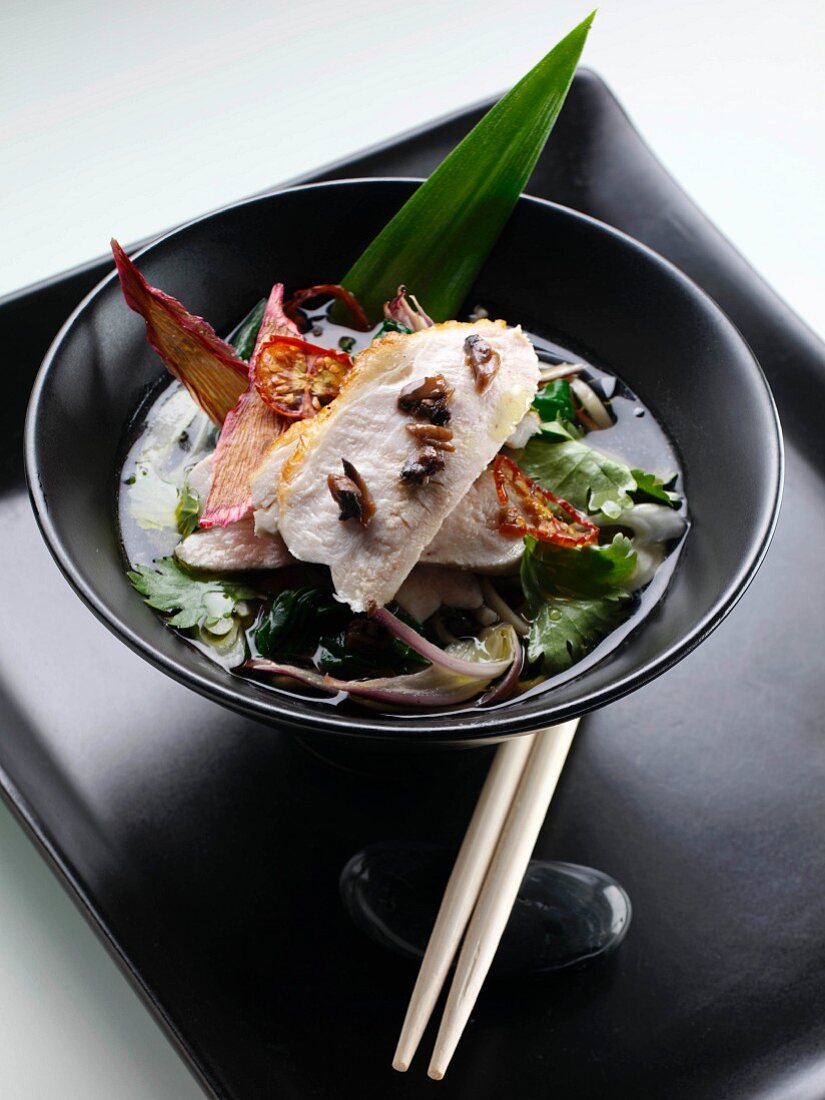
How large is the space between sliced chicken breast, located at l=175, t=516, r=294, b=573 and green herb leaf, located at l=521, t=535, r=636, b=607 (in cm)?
38

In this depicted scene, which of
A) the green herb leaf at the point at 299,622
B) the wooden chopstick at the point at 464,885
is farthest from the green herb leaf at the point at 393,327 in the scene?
the wooden chopstick at the point at 464,885

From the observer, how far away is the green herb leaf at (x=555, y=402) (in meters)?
2.07

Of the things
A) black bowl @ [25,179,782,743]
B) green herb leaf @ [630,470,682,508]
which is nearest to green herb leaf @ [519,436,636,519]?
green herb leaf @ [630,470,682,508]

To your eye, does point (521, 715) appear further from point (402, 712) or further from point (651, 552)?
point (651, 552)

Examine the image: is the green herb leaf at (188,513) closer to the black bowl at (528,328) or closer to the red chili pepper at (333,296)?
the black bowl at (528,328)

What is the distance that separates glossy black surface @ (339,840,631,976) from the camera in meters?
1.88

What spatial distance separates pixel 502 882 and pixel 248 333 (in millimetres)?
1080

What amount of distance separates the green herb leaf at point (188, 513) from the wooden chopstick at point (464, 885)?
64cm

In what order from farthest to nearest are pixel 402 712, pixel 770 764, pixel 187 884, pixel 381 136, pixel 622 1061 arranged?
1. pixel 381 136
2. pixel 770 764
3. pixel 187 884
4. pixel 622 1061
5. pixel 402 712

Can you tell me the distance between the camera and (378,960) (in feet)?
6.21

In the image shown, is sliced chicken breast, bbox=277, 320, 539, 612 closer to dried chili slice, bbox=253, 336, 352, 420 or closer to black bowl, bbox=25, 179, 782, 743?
dried chili slice, bbox=253, 336, 352, 420

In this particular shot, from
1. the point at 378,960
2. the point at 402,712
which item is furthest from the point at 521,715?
the point at 378,960

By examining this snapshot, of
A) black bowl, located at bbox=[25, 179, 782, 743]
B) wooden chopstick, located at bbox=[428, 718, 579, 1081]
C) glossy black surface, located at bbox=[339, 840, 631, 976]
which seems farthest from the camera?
glossy black surface, located at bbox=[339, 840, 631, 976]

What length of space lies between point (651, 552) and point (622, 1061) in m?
0.80
